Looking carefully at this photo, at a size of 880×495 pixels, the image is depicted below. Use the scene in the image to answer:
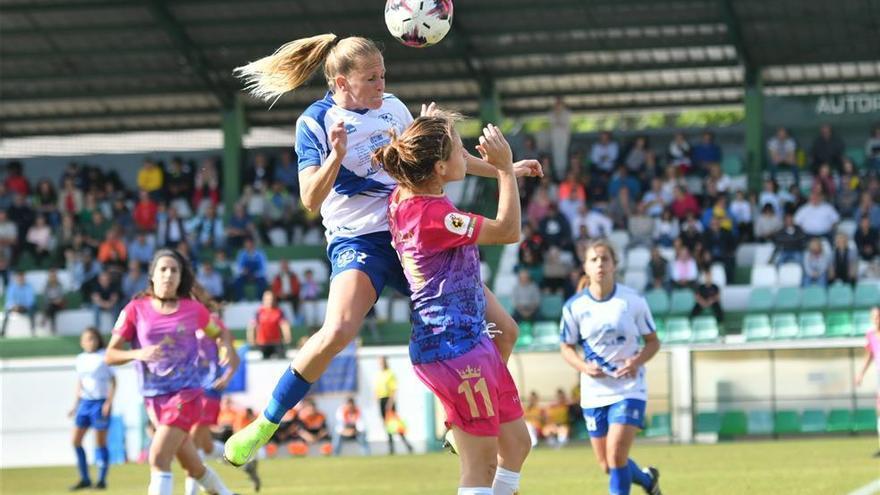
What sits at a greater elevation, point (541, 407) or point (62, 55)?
point (62, 55)

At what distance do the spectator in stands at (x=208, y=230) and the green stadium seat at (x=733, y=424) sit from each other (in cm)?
1064

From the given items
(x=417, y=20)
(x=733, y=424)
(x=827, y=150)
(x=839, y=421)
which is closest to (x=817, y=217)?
(x=827, y=150)

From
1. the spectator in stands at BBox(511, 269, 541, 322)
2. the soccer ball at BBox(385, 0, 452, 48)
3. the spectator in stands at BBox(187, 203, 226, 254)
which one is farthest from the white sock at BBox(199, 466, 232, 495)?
the spectator in stands at BBox(187, 203, 226, 254)

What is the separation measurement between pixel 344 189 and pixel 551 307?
18.0m

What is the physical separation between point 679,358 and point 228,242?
31.6 ft

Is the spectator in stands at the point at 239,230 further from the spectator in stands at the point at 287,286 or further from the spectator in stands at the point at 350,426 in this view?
the spectator in stands at the point at 350,426

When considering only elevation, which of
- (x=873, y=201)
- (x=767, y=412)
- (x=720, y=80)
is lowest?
(x=767, y=412)

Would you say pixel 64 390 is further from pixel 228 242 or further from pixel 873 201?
pixel 873 201

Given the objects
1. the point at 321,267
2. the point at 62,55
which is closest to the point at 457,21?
the point at 321,267

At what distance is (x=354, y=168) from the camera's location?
7.15m

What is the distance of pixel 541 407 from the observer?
23.6m

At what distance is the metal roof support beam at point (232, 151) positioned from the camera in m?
30.8

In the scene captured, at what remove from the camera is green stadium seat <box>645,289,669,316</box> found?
24.5 meters

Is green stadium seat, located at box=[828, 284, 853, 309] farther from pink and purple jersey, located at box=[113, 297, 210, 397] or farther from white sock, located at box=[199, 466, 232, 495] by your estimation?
pink and purple jersey, located at box=[113, 297, 210, 397]
